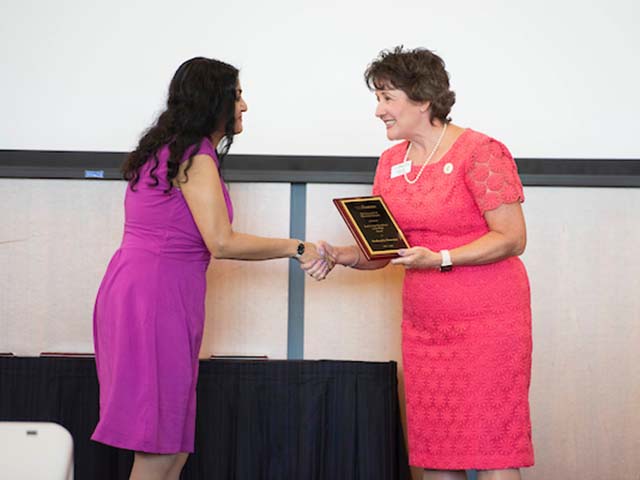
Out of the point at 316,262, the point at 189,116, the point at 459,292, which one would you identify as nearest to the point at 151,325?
the point at 189,116

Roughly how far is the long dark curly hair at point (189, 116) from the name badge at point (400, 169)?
538 mm

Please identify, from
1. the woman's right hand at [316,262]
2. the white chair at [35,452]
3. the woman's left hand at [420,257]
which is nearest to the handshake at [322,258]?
the woman's right hand at [316,262]

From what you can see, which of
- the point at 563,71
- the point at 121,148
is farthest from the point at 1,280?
the point at 563,71

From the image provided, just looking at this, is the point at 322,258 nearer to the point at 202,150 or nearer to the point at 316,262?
the point at 316,262

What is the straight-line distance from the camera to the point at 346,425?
11.0 ft

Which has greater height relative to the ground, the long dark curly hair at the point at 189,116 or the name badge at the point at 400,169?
the long dark curly hair at the point at 189,116

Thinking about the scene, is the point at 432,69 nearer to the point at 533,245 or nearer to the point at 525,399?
the point at 525,399

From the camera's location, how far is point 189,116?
2543mm

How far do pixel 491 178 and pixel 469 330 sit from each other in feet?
1.50

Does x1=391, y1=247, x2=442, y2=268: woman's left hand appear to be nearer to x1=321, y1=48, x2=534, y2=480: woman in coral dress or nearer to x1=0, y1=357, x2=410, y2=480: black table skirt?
x1=321, y1=48, x2=534, y2=480: woman in coral dress

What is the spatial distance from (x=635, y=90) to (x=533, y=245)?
33.2 inches

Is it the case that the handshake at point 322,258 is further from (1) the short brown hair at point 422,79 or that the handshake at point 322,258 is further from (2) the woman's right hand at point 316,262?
(1) the short brown hair at point 422,79

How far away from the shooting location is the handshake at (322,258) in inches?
116

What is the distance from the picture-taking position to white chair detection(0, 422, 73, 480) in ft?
5.81
